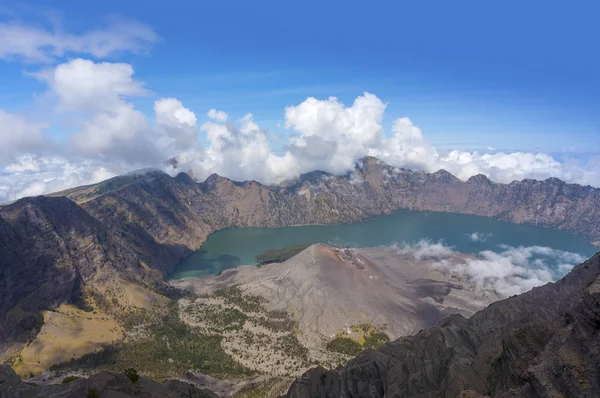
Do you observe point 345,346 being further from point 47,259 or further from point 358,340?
point 47,259

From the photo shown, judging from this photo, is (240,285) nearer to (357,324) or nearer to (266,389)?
(357,324)

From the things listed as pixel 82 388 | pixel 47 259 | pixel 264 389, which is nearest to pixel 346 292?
pixel 264 389

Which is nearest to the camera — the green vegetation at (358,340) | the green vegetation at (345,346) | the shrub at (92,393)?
the shrub at (92,393)

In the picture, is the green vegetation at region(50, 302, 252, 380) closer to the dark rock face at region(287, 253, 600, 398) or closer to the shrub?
the shrub

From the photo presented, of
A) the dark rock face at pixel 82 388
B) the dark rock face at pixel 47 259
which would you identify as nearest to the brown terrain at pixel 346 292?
the dark rock face at pixel 47 259

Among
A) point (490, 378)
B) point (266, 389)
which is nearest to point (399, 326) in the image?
point (266, 389)

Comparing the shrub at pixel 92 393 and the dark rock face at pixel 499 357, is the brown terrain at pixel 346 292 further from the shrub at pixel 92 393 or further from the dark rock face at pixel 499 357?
the shrub at pixel 92 393

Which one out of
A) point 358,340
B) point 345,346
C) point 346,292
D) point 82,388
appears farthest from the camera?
point 346,292
